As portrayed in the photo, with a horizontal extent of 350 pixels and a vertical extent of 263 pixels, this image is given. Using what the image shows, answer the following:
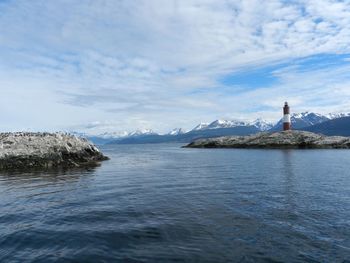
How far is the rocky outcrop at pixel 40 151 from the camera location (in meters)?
48.3

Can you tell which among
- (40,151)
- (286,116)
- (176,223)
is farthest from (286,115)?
(176,223)

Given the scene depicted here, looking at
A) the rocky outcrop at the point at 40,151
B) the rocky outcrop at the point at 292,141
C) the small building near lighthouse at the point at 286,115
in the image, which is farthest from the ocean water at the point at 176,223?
the small building near lighthouse at the point at 286,115

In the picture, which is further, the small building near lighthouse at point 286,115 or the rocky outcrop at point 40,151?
the small building near lighthouse at point 286,115

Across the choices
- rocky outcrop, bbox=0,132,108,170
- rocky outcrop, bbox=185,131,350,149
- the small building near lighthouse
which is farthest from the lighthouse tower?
rocky outcrop, bbox=0,132,108,170

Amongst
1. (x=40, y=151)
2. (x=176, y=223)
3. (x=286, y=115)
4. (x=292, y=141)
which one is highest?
(x=286, y=115)

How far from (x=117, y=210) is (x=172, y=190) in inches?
341

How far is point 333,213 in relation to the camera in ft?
63.3

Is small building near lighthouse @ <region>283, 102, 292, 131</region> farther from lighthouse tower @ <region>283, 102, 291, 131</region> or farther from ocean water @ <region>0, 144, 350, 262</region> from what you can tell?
ocean water @ <region>0, 144, 350, 262</region>

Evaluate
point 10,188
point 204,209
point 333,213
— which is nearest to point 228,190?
point 204,209

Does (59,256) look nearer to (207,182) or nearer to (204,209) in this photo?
(204,209)

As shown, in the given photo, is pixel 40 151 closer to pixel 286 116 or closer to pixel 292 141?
pixel 292 141

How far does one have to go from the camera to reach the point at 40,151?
50.8 metres

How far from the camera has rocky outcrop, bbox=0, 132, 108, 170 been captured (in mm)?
48281

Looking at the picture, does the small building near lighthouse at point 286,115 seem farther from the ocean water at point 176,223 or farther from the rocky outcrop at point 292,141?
the ocean water at point 176,223
